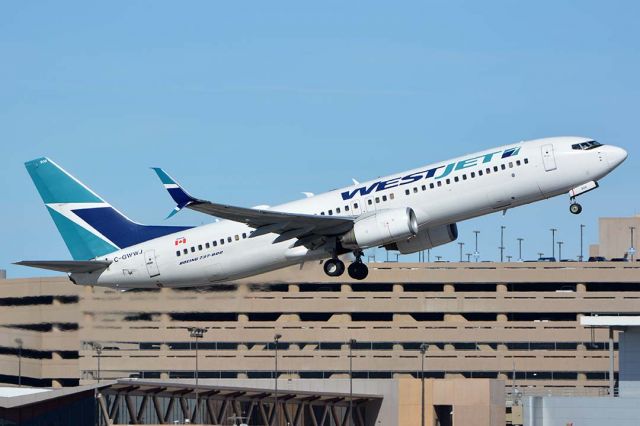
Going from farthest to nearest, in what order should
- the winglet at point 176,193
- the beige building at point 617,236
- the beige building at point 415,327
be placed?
the beige building at point 617,236 → the beige building at point 415,327 → the winglet at point 176,193

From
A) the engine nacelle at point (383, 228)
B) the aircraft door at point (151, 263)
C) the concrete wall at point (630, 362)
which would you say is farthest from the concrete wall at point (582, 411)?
the aircraft door at point (151, 263)

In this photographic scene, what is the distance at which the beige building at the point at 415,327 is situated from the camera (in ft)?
443

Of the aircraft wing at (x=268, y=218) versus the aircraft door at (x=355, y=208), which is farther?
the aircraft door at (x=355, y=208)

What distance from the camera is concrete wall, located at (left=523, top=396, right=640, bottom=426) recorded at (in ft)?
236

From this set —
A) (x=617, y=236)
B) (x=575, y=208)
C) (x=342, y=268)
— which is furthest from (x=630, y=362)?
(x=617, y=236)

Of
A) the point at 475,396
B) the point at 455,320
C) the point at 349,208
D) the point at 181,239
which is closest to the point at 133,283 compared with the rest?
the point at 181,239

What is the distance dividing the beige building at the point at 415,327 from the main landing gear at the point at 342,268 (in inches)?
2533

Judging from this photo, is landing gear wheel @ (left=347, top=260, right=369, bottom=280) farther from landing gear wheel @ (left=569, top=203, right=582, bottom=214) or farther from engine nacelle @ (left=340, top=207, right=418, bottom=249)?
landing gear wheel @ (left=569, top=203, right=582, bottom=214)

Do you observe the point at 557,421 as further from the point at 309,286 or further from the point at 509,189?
the point at 309,286

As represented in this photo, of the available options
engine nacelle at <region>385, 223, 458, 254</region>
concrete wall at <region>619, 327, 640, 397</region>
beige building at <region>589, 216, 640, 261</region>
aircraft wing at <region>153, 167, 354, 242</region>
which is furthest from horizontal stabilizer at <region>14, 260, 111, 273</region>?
beige building at <region>589, 216, 640, 261</region>

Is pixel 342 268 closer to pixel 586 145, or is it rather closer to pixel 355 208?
pixel 355 208

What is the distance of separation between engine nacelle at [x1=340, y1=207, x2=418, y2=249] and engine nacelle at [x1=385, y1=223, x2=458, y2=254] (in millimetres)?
2389

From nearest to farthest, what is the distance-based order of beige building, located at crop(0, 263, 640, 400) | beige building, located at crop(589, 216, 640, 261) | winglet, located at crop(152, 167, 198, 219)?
winglet, located at crop(152, 167, 198, 219)
beige building, located at crop(0, 263, 640, 400)
beige building, located at crop(589, 216, 640, 261)

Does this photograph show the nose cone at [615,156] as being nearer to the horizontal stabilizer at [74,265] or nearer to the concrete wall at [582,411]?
the concrete wall at [582,411]
